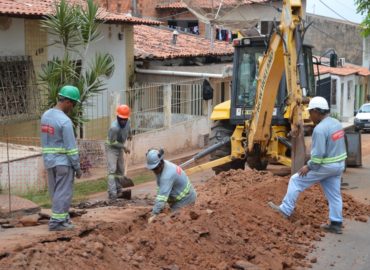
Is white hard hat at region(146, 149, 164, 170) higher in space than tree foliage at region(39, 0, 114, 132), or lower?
lower

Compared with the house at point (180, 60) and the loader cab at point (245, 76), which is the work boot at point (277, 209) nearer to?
the loader cab at point (245, 76)

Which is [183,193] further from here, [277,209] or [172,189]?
[277,209]

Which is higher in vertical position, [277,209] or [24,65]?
[24,65]

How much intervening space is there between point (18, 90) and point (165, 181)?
29.8 ft

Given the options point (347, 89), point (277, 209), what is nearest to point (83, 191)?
point (277, 209)

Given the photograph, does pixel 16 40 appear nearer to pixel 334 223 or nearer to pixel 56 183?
pixel 56 183

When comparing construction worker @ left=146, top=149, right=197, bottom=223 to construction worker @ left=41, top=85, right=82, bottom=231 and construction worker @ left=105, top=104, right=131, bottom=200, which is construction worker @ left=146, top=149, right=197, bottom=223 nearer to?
construction worker @ left=41, top=85, right=82, bottom=231

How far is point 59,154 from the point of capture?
7477 millimetres

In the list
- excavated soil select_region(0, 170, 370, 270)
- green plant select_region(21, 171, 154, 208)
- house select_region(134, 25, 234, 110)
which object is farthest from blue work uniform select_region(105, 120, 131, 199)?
house select_region(134, 25, 234, 110)

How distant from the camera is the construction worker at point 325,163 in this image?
816cm

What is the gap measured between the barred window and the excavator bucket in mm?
7691

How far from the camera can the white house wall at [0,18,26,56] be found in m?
15.1

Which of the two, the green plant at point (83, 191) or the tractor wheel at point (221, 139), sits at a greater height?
the tractor wheel at point (221, 139)

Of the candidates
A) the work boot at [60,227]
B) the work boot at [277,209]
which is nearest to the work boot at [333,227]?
the work boot at [277,209]
